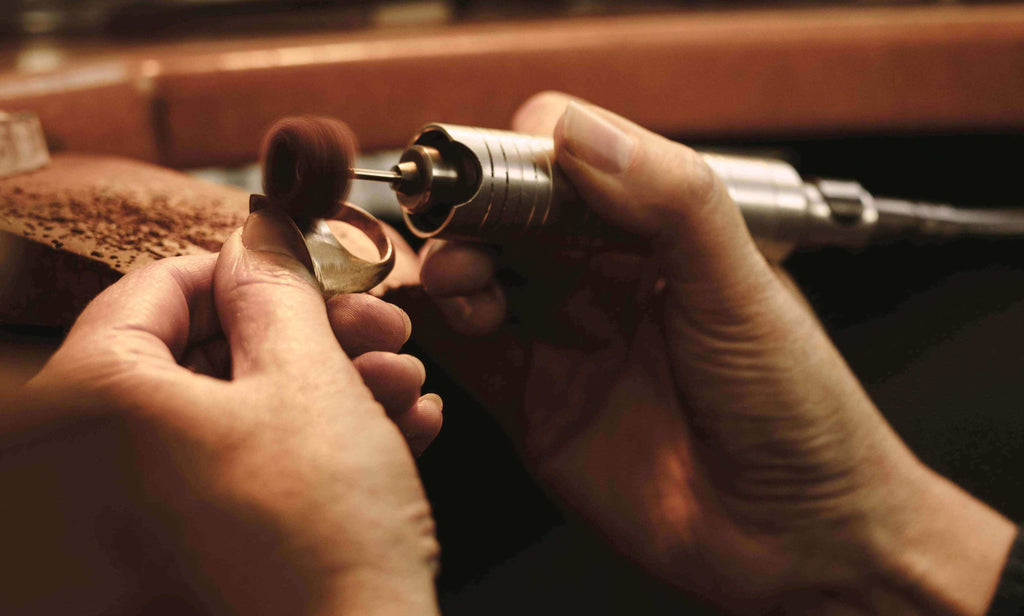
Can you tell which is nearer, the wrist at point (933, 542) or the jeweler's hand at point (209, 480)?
the jeweler's hand at point (209, 480)

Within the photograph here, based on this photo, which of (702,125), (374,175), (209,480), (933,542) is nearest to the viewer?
(209,480)

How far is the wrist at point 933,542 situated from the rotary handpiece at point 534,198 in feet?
0.65

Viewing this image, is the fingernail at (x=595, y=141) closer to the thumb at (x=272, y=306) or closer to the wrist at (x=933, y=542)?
the thumb at (x=272, y=306)

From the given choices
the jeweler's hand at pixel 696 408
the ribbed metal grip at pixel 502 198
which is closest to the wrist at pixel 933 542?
the jeweler's hand at pixel 696 408

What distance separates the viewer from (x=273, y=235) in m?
0.31

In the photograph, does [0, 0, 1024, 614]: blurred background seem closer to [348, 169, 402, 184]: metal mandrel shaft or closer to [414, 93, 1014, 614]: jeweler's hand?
[414, 93, 1014, 614]: jeweler's hand

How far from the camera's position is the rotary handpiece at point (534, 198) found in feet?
1.20

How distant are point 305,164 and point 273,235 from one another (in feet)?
0.11

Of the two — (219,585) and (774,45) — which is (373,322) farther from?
(774,45)

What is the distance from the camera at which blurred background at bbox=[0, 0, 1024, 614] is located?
1.91 ft

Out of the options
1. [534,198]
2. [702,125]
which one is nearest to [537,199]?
[534,198]

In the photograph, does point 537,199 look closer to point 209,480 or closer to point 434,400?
point 434,400

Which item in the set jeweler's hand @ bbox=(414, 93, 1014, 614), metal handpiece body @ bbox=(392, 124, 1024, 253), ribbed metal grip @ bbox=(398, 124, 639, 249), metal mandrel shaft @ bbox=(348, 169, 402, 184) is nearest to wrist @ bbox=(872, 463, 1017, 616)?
jeweler's hand @ bbox=(414, 93, 1014, 614)

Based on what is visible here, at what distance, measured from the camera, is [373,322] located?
0.34m
